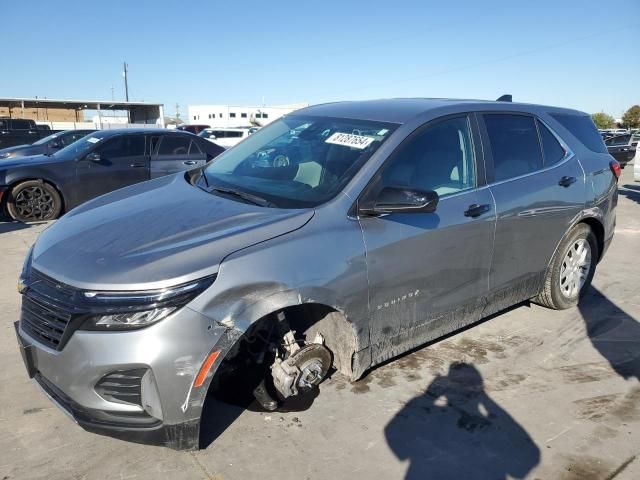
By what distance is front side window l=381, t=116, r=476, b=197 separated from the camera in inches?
125

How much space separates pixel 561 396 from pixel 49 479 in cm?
294

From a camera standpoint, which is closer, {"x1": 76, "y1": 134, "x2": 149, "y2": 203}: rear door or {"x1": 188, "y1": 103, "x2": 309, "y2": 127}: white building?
{"x1": 76, "y1": 134, "x2": 149, "y2": 203}: rear door

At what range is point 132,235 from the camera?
2.61 meters

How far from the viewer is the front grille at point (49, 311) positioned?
2309mm

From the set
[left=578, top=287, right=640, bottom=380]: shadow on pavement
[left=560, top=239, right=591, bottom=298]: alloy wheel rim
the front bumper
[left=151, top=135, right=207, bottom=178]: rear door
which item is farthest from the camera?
[left=151, top=135, right=207, bottom=178]: rear door

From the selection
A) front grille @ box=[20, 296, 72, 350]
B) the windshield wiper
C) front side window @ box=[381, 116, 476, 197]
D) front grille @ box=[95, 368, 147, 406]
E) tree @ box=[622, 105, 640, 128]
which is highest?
tree @ box=[622, 105, 640, 128]

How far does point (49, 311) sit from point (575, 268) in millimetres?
4160

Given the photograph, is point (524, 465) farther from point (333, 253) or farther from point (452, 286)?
point (333, 253)

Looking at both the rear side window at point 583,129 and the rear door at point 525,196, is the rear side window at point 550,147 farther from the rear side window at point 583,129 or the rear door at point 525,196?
the rear side window at point 583,129

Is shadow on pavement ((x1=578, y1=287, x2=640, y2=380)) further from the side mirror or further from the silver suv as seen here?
the side mirror

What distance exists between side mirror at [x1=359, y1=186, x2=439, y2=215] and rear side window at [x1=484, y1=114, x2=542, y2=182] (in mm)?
1069

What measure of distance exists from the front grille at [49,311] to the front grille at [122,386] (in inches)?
10.3

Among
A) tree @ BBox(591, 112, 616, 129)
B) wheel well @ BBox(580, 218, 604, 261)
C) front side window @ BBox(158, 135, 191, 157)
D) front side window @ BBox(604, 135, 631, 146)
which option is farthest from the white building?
wheel well @ BBox(580, 218, 604, 261)

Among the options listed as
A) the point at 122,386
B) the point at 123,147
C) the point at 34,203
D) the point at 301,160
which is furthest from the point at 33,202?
the point at 122,386
